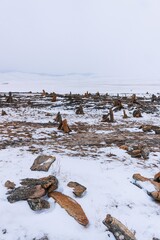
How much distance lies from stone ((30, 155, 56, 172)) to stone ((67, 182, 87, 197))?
39.1 inches

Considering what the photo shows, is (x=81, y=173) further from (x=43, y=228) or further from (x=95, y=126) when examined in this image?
(x=95, y=126)

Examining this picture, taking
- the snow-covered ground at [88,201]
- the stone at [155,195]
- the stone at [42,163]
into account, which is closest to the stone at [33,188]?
the snow-covered ground at [88,201]

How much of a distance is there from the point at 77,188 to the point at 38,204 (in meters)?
1.06

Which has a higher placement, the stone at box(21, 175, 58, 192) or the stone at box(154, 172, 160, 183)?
the stone at box(21, 175, 58, 192)

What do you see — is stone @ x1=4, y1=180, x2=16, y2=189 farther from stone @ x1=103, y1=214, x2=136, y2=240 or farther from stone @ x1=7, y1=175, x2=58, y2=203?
stone @ x1=103, y1=214, x2=136, y2=240

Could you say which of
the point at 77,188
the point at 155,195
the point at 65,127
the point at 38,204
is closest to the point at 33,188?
the point at 38,204

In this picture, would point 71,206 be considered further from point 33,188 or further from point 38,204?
point 33,188

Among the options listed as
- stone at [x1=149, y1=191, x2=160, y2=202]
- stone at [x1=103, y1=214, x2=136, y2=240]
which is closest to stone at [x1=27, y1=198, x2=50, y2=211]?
stone at [x1=103, y1=214, x2=136, y2=240]

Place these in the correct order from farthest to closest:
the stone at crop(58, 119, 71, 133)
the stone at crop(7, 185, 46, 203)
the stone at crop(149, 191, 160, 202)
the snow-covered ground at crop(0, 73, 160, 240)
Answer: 1. the stone at crop(58, 119, 71, 133)
2. the stone at crop(149, 191, 160, 202)
3. the stone at crop(7, 185, 46, 203)
4. the snow-covered ground at crop(0, 73, 160, 240)

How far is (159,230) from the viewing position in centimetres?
550

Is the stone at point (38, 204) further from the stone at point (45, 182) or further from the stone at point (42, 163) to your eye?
the stone at point (42, 163)

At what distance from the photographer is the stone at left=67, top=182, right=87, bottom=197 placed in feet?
20.9

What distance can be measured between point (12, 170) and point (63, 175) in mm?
1341

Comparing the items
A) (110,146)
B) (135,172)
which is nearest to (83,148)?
(110,146)
